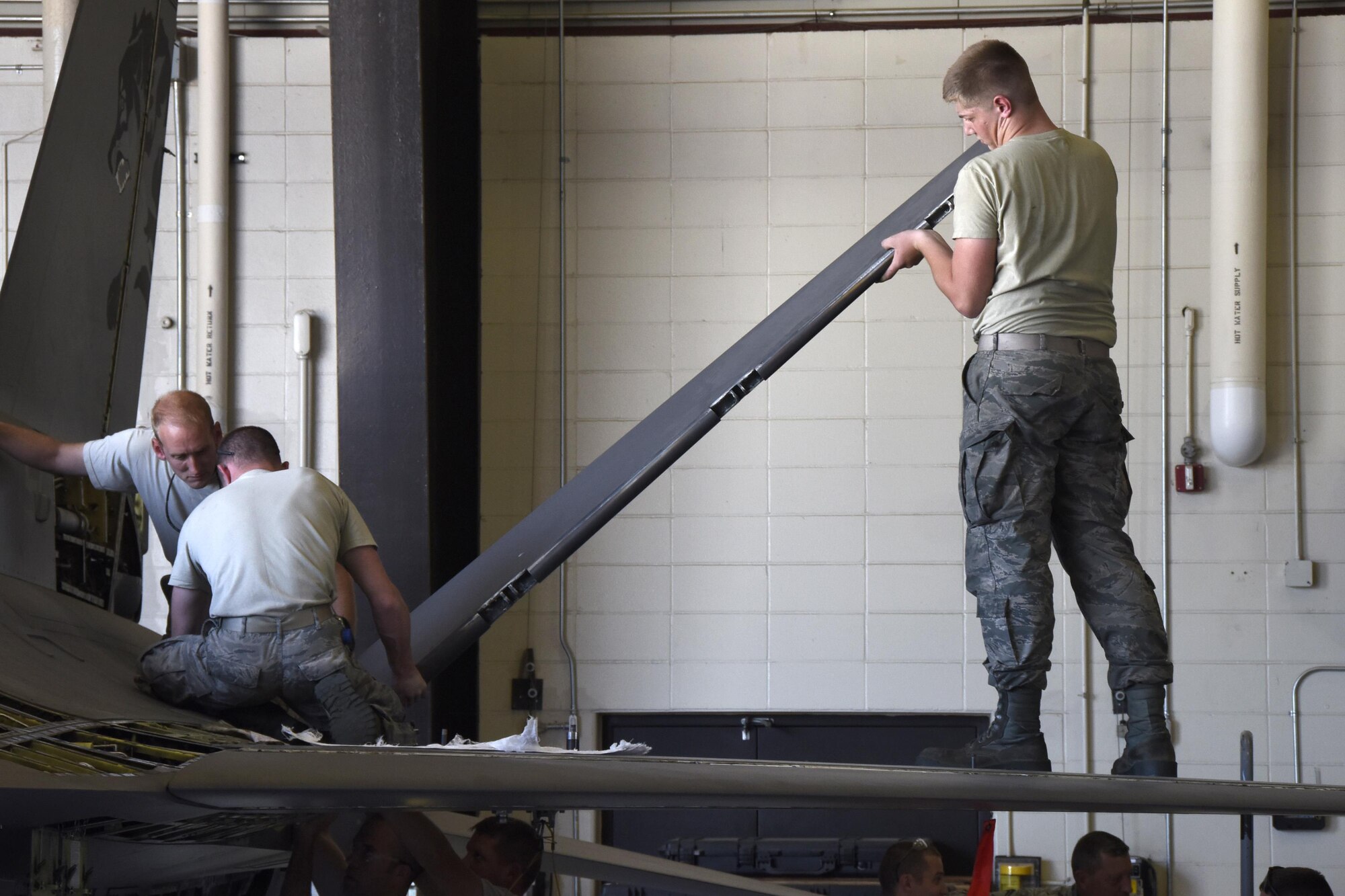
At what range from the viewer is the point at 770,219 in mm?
7383

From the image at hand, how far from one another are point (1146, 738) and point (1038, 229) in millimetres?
1159

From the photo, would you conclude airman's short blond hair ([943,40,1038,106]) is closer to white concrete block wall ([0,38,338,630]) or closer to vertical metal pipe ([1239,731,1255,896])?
vertical metal pipe ([1239,731,1255,896])

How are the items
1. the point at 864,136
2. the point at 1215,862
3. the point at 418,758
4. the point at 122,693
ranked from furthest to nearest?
the point at 864,136 → the point at 1215,862 → the point at 122,693 → the point at 418,758

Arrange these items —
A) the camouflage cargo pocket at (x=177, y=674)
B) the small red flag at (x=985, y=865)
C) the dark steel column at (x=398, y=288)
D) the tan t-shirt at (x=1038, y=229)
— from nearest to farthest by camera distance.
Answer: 1. the small red flag at (x=985, y=865)
2. the tan t-shirt at (x=1038, y=229)
3. the camouflage cargo pocket at (x=177, y=674)
4. the dark steel column at (x=398, y=288)

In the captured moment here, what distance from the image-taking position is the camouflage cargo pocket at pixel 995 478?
114 inches

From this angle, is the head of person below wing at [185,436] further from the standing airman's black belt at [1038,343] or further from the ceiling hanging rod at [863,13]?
the ceiling hanging rod at [863,13]

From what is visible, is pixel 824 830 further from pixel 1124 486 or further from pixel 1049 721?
pixel 1124 486

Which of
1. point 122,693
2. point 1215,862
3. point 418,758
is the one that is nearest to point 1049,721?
point 1215,862

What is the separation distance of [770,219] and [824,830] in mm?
3432

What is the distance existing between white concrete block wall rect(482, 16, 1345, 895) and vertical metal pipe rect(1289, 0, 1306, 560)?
0.15ft

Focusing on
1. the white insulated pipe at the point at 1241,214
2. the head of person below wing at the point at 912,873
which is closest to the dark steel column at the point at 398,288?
the head of person below wing at the point at 912,873

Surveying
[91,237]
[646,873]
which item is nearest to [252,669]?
[646,873]

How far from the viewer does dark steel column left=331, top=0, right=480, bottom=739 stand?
6.04 meters

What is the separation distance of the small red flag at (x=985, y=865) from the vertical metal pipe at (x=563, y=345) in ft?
14.9
